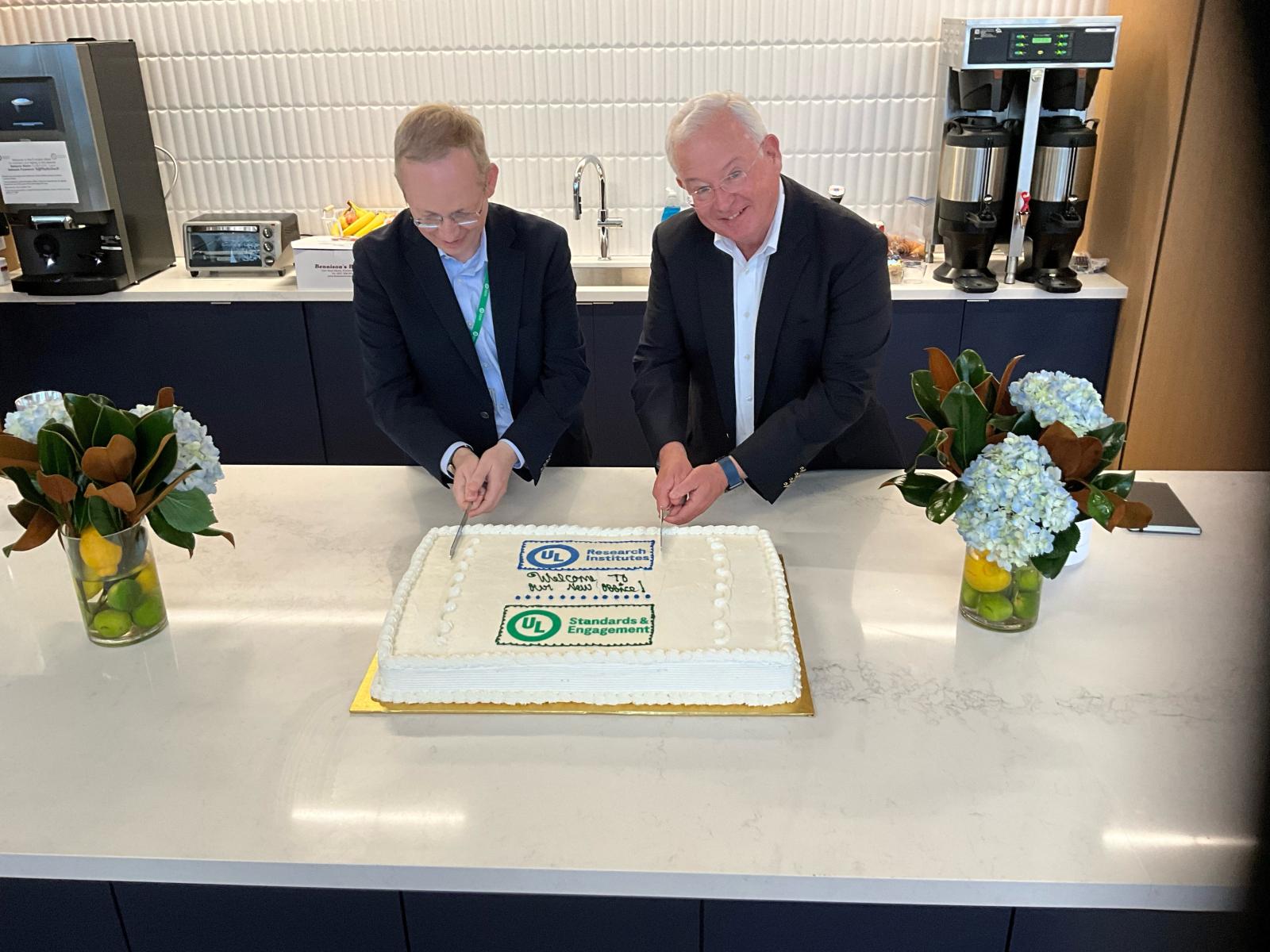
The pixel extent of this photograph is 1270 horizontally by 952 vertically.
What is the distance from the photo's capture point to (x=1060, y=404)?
1.42 metres

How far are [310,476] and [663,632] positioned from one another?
1.02 meters

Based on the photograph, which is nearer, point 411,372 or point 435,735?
point 435,735

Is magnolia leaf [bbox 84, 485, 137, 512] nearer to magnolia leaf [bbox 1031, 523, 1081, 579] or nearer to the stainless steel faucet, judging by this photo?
magnolia leaf [bbox 1031, 523, 1081, 579]

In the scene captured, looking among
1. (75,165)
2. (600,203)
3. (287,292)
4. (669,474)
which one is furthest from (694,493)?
(75,165)

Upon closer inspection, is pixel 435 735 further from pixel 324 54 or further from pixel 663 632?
pixel 324 54

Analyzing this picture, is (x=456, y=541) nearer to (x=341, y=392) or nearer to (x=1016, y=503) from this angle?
(x=1016, y=503)

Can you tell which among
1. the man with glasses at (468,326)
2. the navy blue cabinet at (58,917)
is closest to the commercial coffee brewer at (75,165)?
the man with glasses at (468,326)

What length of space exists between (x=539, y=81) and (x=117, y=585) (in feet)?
9.29

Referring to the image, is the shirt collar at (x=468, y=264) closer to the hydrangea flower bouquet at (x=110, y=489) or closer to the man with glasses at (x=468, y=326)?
the man with glasses at (x=468, y=326)

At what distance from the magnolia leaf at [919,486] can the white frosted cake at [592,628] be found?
225mm

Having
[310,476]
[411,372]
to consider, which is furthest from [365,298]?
[310,476]

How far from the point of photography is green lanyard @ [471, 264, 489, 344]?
2227 mm

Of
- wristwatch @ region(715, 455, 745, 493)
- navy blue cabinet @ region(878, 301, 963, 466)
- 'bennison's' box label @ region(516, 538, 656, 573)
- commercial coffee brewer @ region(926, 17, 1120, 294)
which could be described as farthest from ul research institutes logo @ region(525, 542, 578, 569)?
commercial coffee brewer @ region(926, 17, 1120, 294)

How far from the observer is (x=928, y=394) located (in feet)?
5.06
